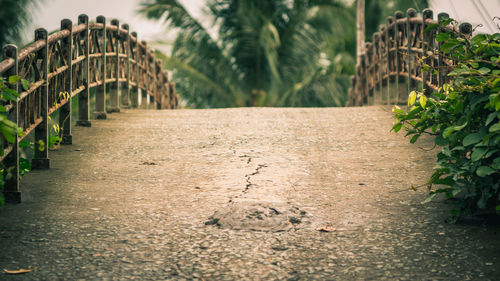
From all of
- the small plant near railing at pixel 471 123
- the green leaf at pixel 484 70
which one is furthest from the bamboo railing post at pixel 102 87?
the green leaf at pixel 484 70

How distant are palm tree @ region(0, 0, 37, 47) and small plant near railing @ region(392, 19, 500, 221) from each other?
1968cm

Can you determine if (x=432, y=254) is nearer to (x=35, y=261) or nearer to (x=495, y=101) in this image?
(x=495, y=101)

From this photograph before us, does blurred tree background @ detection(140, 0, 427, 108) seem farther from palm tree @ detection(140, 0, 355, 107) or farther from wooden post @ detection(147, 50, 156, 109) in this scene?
wooden post @ detection(147, 50, 156, 109)

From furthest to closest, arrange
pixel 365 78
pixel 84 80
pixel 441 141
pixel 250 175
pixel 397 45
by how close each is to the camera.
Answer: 1. pixel 365 78
2. pixel 397 45
3. pixel 84 80
4. pixel 250 175
5. pixel 441 141

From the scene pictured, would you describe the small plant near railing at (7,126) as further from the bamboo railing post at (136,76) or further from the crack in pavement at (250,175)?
the bamboo railing post at (136,76)

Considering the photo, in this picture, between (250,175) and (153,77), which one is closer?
(250,175)

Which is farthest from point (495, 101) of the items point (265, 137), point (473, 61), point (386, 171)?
point (265, 137)

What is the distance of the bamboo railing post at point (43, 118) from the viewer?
7.81 metres

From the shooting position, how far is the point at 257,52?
23.8m

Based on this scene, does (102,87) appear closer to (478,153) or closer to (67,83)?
(67,83)

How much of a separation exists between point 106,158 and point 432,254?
467 cm

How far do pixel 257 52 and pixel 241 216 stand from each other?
60.0 feet

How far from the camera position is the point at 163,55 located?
23719 millimetres

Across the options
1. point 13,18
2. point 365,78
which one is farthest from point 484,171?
point 13,18
